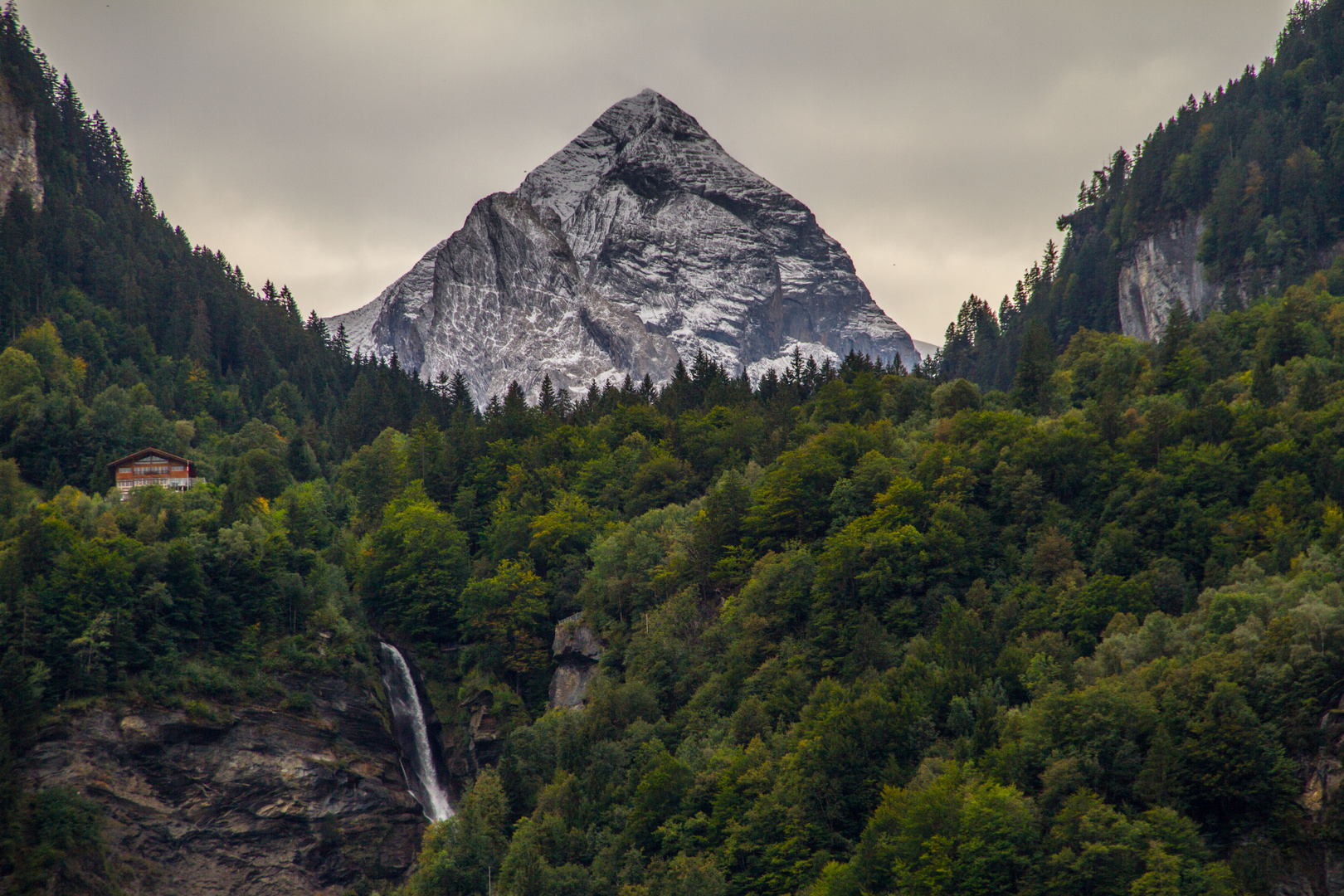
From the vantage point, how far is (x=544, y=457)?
420ft

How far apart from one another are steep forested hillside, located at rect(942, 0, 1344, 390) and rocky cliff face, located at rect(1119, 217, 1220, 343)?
1.94 metres

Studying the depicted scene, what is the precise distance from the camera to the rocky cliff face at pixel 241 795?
279ft

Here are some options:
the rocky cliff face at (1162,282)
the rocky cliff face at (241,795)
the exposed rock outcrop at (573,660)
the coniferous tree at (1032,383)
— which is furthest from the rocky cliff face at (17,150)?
the rocky cliff face at (1162,282)

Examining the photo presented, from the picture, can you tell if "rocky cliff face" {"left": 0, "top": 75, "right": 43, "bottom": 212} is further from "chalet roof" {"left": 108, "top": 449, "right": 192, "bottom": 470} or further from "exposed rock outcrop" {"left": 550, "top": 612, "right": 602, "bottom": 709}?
"exposed rock outcrop" {"left": 550, "top": 612, "right": 602, "bottom": 709}

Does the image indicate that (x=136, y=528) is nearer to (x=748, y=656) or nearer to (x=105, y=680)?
(x=105, y=680)

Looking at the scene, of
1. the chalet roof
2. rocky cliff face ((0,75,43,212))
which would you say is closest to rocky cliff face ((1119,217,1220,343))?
the chalet roof

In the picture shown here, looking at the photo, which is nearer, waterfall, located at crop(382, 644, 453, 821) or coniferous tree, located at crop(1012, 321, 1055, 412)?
waterfall, located at crop(382, 644, 453, 821)

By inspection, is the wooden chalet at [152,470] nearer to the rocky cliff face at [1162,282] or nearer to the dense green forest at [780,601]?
the dense green forest at [780,601]

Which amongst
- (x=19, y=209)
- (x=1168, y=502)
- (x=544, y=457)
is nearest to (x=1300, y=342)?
(x=1168, y=502)

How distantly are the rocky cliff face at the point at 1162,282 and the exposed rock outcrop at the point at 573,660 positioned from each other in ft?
336

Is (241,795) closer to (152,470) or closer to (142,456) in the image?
(152,470)

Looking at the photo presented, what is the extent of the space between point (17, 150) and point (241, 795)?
415 feet

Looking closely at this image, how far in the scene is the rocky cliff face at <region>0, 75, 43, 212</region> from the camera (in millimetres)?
171625

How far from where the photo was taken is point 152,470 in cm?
11844
